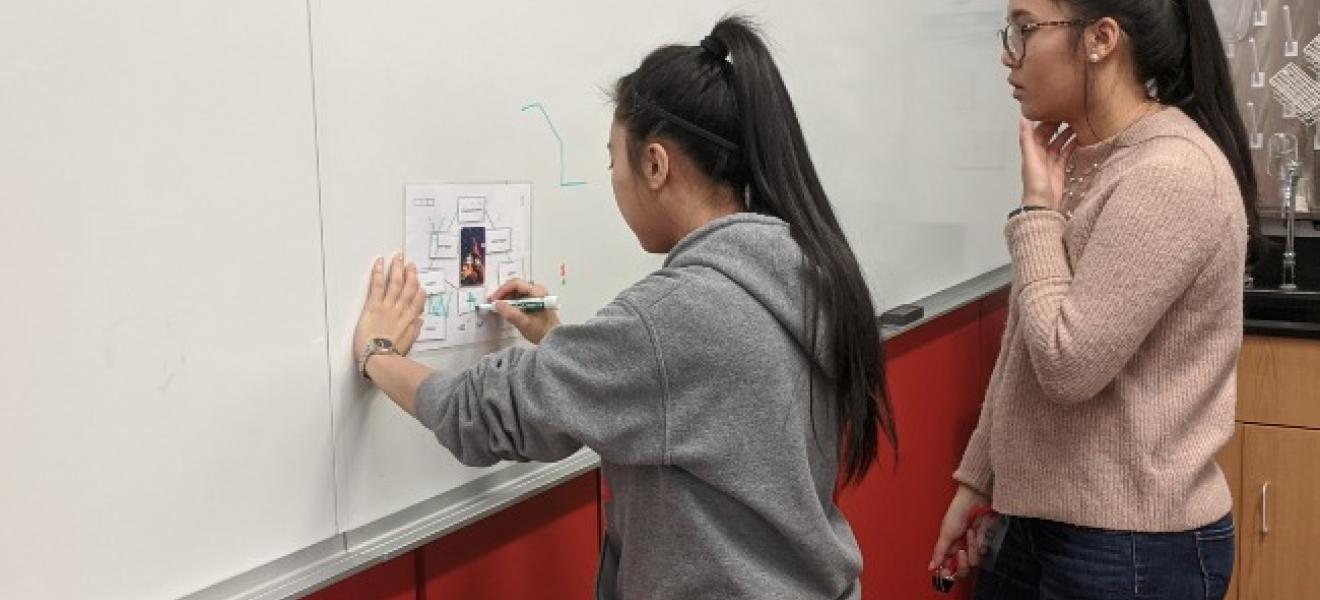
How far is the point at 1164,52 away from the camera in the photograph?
1366mm

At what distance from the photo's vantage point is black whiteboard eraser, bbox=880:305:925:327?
2105 mm

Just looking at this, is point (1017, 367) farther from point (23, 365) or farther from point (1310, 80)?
point (1310, 80)

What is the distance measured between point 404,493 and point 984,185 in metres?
1.70

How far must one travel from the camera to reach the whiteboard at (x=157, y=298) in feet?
2.76

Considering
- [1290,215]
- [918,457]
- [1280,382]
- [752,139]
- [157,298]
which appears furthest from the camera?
[1290,215]

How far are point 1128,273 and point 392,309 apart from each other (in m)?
0.74

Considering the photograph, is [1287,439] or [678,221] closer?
[678,221]

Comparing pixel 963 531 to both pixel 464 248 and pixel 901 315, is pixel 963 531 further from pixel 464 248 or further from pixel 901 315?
pixel 464 248

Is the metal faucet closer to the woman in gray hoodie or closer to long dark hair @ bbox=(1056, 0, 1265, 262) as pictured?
long dark hair @ bbox=(1056, 0, 1265, 262)

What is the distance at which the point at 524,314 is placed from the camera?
1276 millimetres

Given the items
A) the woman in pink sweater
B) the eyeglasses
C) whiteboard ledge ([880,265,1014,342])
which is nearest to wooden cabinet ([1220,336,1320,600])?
whiteboard ledge ([880,265,1014,342])

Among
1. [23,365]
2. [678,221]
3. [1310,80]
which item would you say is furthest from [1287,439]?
[23,365]

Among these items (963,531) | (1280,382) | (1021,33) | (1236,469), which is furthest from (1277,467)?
(1021,33)

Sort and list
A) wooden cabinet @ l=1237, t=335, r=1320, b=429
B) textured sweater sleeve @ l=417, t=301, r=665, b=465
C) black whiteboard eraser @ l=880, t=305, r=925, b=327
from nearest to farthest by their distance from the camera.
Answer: textured sweater sleeve @ l=417, t=301, r=665, b=465, black whiteboard eraser @ l=880, t=305, r=925, b=327, wooden cabinet @ l=1237, t=335, r=1320, b=429
